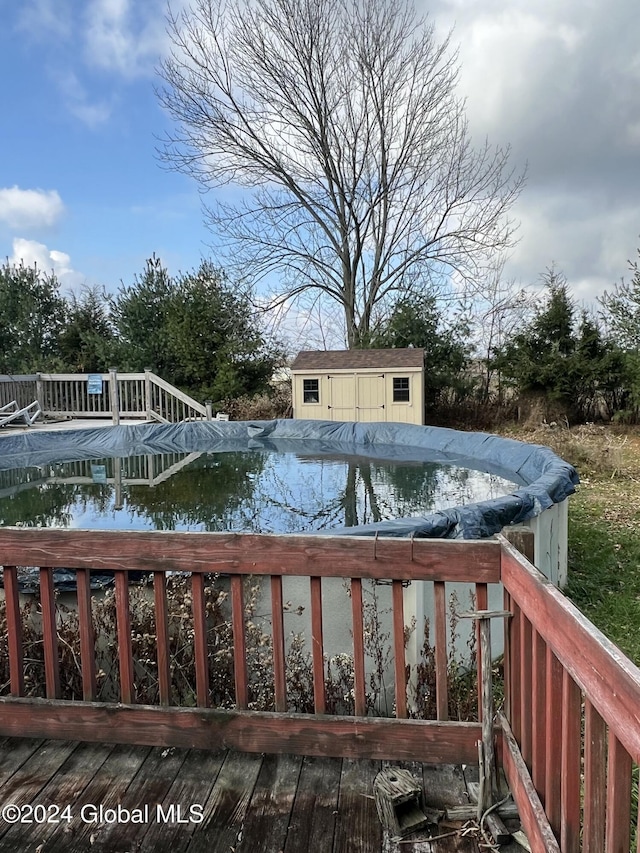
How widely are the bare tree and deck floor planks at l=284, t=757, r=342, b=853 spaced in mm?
14597

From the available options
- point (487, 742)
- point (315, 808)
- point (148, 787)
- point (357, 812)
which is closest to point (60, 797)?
point (148, 787)

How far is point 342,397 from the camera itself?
40.4 ft

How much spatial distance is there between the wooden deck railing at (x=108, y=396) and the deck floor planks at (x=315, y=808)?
1087cm

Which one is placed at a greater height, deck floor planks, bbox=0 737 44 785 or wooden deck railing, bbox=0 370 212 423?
wooden deck railing, bbox=0 370 212 423

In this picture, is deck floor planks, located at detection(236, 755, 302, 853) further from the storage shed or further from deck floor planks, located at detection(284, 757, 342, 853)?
the storage shed

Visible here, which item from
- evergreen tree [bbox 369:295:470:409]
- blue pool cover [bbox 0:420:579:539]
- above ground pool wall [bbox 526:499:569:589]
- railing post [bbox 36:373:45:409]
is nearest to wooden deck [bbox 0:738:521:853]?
above ground pool wall [bbox 526:499:569:589]

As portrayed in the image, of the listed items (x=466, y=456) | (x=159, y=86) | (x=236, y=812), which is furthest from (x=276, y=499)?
(x=159, y=86)

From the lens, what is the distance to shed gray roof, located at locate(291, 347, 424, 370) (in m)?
12.1

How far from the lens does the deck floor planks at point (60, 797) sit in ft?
4.79

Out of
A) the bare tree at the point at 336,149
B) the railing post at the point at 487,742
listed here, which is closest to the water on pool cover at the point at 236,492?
the railing post at the point at 487,742

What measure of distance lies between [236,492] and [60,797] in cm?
475

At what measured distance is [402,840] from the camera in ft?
4.73

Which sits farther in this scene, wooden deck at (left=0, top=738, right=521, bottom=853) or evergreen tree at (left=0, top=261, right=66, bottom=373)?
evergreen tree at (left=0, top=261, right=66, bottom=373)

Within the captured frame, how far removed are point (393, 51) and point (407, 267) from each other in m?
5.57
